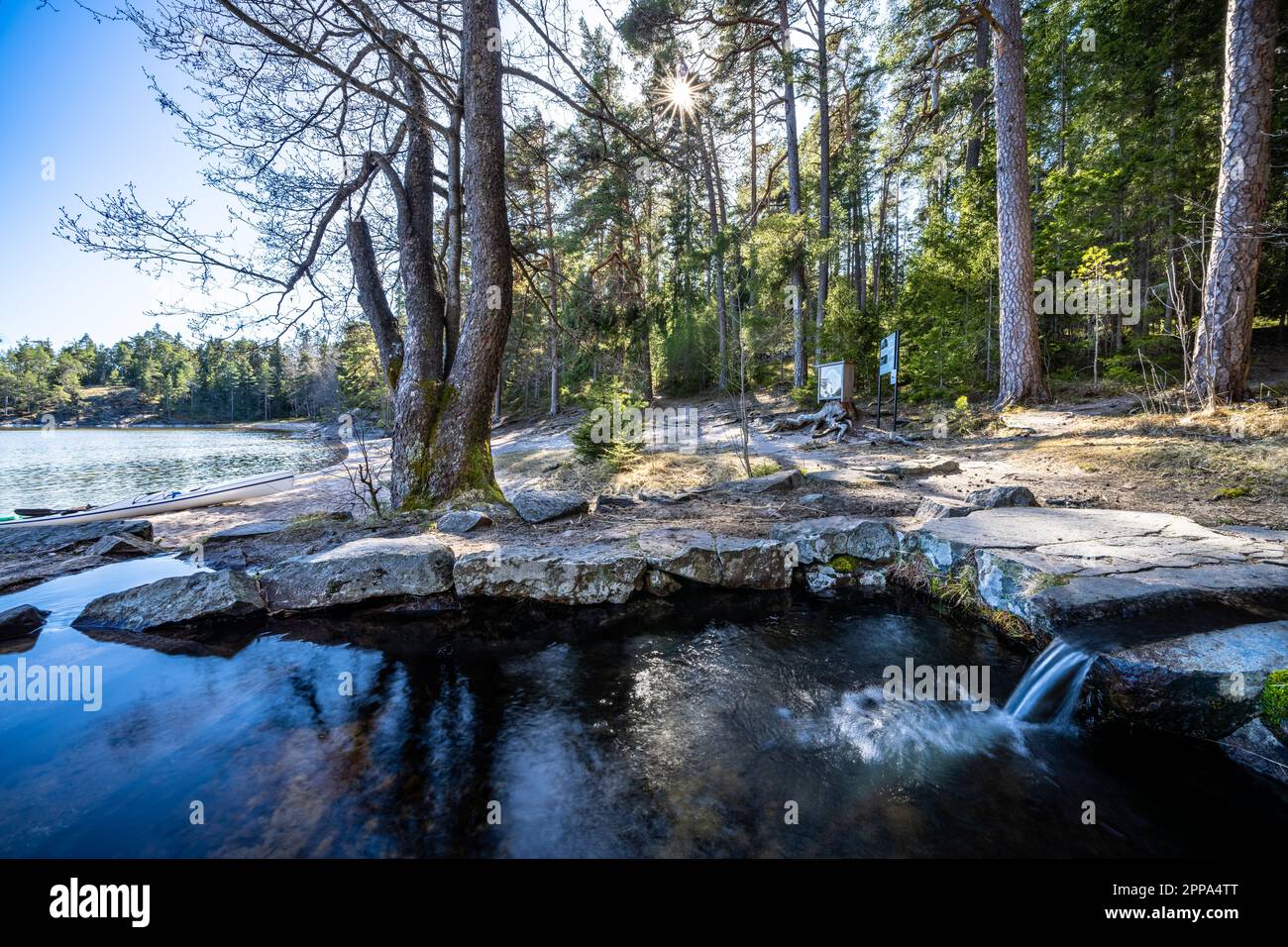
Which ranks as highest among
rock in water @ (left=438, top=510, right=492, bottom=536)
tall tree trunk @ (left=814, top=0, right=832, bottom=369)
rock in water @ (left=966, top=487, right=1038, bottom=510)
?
tall tree trunk @ (left=814, top=0, right=832, bottom=369)

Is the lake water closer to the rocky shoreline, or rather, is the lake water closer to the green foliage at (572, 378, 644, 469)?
the rocky shoreline

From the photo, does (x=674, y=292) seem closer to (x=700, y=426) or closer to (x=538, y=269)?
(x=700, y=426)

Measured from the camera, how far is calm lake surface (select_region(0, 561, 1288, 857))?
79.4 inches

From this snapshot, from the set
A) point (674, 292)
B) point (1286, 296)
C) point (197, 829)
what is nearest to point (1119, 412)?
point (197, 829)

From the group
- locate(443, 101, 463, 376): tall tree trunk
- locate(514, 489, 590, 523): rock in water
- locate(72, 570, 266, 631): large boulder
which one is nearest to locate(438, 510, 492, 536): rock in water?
locate(514, 489, 590, 523): rock in water

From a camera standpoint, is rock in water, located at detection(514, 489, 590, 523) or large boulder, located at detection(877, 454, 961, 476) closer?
rock in water, located at detection(514, 489, 590, 523)

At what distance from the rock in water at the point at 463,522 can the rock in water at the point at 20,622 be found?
2.96m

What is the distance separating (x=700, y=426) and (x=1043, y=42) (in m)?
14.7

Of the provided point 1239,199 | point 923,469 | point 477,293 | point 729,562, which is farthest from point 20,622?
point 1239,199

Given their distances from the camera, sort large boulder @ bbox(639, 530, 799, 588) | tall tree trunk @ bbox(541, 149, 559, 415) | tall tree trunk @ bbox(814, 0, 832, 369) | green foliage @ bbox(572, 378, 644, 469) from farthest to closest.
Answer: tall tree trunk @ bbox(814, 0, 832, 369)
green foliage @ bbox(572, 378, 644, 469)
tall tree trunk @ bbox(541, 149, 559, 415)
large boulder @ bbox(639, 530, 799, 588)

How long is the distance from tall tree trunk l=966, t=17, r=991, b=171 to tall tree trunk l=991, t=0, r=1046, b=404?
2.38 m

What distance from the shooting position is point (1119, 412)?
29.2 ft

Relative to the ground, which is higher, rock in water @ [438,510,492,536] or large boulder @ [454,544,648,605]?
rock in water @ [438,510,492,536]

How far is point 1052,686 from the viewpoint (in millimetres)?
2742
